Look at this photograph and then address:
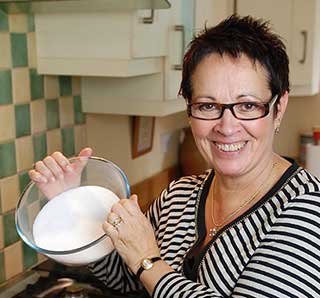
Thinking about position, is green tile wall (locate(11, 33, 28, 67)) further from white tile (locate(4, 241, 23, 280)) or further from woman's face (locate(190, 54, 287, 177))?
woman's face (locate(190, 54, 287, 177))

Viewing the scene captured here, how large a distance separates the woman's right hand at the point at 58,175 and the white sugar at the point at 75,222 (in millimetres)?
24

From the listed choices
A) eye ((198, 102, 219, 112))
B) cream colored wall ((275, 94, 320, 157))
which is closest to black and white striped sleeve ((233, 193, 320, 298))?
eye ((198, 102, 219, 112))

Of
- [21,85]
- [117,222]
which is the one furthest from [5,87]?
[117,222]

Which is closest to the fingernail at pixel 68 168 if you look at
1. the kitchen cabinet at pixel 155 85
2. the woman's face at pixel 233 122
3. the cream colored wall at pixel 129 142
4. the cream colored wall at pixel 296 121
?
the woman's face at pixel 233 122

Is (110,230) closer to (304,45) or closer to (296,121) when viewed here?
(304,45)

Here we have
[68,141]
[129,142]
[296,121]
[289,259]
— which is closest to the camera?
[289,259]

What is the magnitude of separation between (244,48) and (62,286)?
82 cm

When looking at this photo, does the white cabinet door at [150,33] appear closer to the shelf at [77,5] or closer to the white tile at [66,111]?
the shelf at [77,5]

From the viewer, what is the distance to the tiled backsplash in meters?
1.53

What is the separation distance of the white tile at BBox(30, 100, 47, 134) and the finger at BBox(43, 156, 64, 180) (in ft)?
1.56

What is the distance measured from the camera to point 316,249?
3.34 feet

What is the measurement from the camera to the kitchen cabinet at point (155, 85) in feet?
5.68

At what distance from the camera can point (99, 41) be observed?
61.1 inches

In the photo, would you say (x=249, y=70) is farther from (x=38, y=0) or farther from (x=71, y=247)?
(x=38, y=0)
